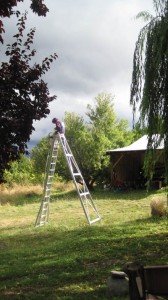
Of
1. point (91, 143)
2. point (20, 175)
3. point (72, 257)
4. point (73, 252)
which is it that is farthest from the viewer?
point (20, 175)

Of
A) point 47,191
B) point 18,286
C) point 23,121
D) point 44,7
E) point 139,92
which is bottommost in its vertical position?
point 18,286

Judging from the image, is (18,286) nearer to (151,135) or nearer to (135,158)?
(151,135)

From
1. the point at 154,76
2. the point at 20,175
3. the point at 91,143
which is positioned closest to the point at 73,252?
the point at 154,76

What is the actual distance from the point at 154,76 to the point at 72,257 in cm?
368

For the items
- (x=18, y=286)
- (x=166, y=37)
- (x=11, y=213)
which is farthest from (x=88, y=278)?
(x=11, y=213)

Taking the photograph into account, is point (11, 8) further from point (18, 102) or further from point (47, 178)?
point (47, 178)

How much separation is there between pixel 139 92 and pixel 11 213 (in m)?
9.96

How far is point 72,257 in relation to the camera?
25.2 feet

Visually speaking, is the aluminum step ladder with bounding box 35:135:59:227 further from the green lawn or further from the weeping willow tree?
the weeping willow tree

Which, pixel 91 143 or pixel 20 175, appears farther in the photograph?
pixel 20 175

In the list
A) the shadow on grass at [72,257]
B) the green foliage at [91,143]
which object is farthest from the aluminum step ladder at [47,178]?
the green foliage at [91,143]

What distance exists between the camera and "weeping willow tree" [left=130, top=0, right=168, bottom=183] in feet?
25.6

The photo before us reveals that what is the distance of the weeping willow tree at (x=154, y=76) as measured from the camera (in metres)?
7.80

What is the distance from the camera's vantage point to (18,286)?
6.12 metres
